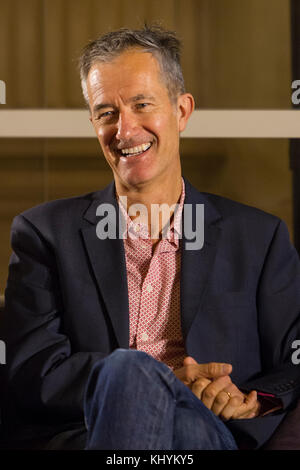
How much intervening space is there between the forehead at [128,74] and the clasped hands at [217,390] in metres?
0.72

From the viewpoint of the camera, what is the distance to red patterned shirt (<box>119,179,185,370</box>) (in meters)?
1.51

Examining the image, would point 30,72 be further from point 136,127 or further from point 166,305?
point 166,305

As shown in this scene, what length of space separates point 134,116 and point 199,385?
2.36 ft

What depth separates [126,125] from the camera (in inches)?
60.6

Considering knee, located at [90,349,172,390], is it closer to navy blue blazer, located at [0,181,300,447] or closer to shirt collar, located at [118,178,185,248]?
navy blue blazer, located at [0,181,300,447]

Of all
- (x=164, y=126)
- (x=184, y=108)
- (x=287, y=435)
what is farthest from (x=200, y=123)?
(x=287, y=435)

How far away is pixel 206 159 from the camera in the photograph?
2.28 meters

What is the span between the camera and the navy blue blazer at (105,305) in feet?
4.76

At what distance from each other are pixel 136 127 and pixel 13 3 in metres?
0.99

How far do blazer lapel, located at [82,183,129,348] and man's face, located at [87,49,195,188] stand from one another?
6.8 inches

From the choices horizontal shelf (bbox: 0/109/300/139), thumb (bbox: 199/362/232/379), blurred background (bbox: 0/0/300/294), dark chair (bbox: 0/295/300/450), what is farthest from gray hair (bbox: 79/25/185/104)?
dark chair (bbox: 0/295/300/450)

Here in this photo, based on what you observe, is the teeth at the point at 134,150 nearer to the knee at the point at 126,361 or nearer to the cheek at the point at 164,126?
the cheek at the point at 164,126

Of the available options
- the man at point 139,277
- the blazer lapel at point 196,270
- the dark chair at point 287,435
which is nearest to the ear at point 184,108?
the man at point 139,277
